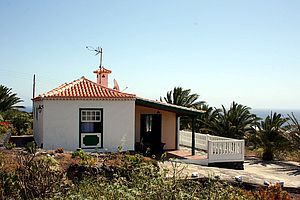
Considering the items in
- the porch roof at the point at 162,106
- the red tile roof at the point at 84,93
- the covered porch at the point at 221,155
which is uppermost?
the red tile roof at the point at 84,93

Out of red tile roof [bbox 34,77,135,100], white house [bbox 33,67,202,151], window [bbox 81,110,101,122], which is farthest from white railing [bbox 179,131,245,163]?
window [bbox 81,110,101,122]

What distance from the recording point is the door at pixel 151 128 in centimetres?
1931

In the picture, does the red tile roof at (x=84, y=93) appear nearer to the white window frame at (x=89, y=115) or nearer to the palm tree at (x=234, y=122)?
the white window frame at (x=89, y=115)

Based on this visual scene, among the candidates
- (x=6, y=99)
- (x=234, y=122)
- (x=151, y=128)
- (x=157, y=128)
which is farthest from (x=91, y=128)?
(x=6, y=99)

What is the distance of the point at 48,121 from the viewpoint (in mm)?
15945

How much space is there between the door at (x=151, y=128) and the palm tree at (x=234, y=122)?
7023mm

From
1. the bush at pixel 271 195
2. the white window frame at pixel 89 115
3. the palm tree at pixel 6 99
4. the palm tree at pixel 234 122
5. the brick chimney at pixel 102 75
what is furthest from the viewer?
the palm tree at pixel 6 99

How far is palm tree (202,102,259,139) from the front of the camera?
24.8 meters

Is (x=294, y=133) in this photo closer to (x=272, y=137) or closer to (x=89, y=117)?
(x=272, y=137)

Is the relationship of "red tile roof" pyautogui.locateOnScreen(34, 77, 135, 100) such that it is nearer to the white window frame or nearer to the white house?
the white house

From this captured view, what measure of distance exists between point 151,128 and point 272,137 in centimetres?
728

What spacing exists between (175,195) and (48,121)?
12016 mm

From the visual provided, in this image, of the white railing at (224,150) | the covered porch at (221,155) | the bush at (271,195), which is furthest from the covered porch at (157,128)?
the bush at (271,195)

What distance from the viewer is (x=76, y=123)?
1625 centimetres
